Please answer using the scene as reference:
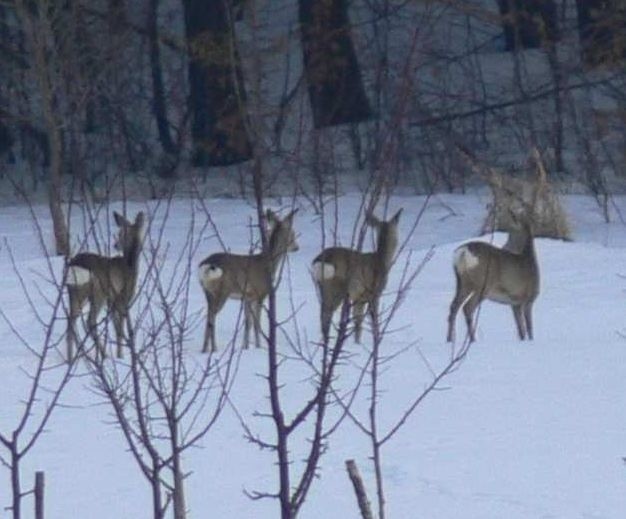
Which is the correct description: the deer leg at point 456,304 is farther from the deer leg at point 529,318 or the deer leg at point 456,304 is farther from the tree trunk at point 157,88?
the tree trunk at point 157,88

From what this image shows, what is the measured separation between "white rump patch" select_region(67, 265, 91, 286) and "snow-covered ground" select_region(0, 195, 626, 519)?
58 cm

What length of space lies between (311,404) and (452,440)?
4.62 m

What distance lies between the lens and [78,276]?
13594 mm

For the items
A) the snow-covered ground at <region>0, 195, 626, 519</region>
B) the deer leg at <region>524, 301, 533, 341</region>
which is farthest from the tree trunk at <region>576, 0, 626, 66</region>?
the deer leg at <region>524, 301, 533, 341</region>

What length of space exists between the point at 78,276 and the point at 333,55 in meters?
14.7

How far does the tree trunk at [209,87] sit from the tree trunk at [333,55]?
1.14m

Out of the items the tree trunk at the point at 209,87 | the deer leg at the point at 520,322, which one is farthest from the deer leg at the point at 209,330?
the tree trunk at the point at 209,87

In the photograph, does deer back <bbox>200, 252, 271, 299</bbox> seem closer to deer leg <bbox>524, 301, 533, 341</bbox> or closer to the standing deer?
the standing deer

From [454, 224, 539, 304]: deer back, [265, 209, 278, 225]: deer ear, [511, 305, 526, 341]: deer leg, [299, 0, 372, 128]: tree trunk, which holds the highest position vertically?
[299, 0, 372, 128]: tree trunk

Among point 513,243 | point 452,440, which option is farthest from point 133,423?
point 513,243

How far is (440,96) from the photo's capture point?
27.6 m

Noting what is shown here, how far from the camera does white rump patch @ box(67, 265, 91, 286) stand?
13.5 meters

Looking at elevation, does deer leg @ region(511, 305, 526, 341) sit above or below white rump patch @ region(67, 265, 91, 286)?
below

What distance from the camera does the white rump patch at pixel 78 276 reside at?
532 inches
